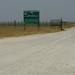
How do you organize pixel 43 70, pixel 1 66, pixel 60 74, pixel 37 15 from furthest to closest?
pixel 37 15
pixel 1 66
pixel 43 70
pixel 60 74

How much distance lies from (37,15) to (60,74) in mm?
31887

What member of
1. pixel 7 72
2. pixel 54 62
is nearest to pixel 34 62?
pixel 54 62

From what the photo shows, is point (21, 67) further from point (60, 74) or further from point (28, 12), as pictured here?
point (28, 12)

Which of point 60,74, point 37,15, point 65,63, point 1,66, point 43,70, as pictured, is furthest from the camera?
point 37,15

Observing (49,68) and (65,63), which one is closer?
(49,68)

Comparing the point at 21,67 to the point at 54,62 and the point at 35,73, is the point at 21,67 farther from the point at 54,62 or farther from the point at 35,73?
the point at 54,62

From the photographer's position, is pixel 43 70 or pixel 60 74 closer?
pixel 60 74

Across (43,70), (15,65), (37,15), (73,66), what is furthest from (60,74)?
(37,15)

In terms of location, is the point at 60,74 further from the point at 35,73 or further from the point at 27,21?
the point at 27,21

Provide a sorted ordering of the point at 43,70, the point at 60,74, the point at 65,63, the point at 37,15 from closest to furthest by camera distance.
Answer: the point at 60,74
the point at 43,70
the point at 65,63
the point at 37,15

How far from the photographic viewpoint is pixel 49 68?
8.02m

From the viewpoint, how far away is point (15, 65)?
8.46 meters

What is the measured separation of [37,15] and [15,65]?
3059 cm

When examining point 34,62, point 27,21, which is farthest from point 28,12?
point 34,62
